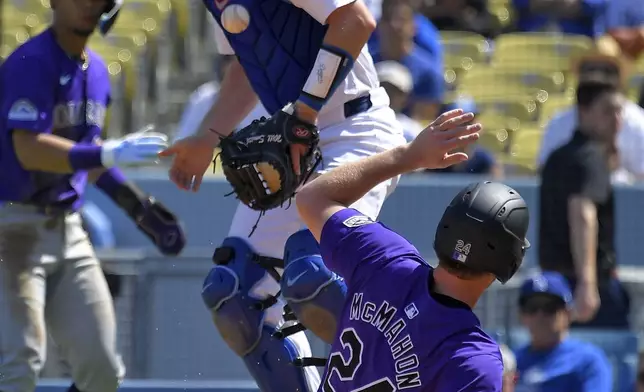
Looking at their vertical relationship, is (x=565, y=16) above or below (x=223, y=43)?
below

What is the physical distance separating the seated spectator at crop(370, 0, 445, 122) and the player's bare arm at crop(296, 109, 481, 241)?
5335mm

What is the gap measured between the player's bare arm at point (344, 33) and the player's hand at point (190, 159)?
0.64 meters

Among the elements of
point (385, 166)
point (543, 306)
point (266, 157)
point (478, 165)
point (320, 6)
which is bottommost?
point (543, 306)

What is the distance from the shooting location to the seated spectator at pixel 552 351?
22.9 ft

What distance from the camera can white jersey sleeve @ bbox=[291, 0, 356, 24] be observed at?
4.45 m

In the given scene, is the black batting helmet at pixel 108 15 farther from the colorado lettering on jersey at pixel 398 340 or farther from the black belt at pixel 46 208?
the colorado lettering on jersey at pixel 398 340

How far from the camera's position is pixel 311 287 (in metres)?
4.40

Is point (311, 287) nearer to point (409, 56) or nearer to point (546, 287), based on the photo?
point (546, 287)

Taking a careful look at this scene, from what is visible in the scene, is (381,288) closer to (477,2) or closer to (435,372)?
(435,372)

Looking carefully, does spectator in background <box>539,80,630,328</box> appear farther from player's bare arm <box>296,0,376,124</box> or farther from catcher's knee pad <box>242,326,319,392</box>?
player's bare arm <box>296,0,376,124</box>

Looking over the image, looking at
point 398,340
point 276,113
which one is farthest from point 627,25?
point 398,340

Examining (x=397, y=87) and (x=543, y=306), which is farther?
(x=397, y=87)

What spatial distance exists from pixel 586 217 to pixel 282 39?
335 centimetres

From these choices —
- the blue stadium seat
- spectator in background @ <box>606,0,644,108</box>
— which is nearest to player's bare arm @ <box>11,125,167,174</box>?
the blue stadium seat
